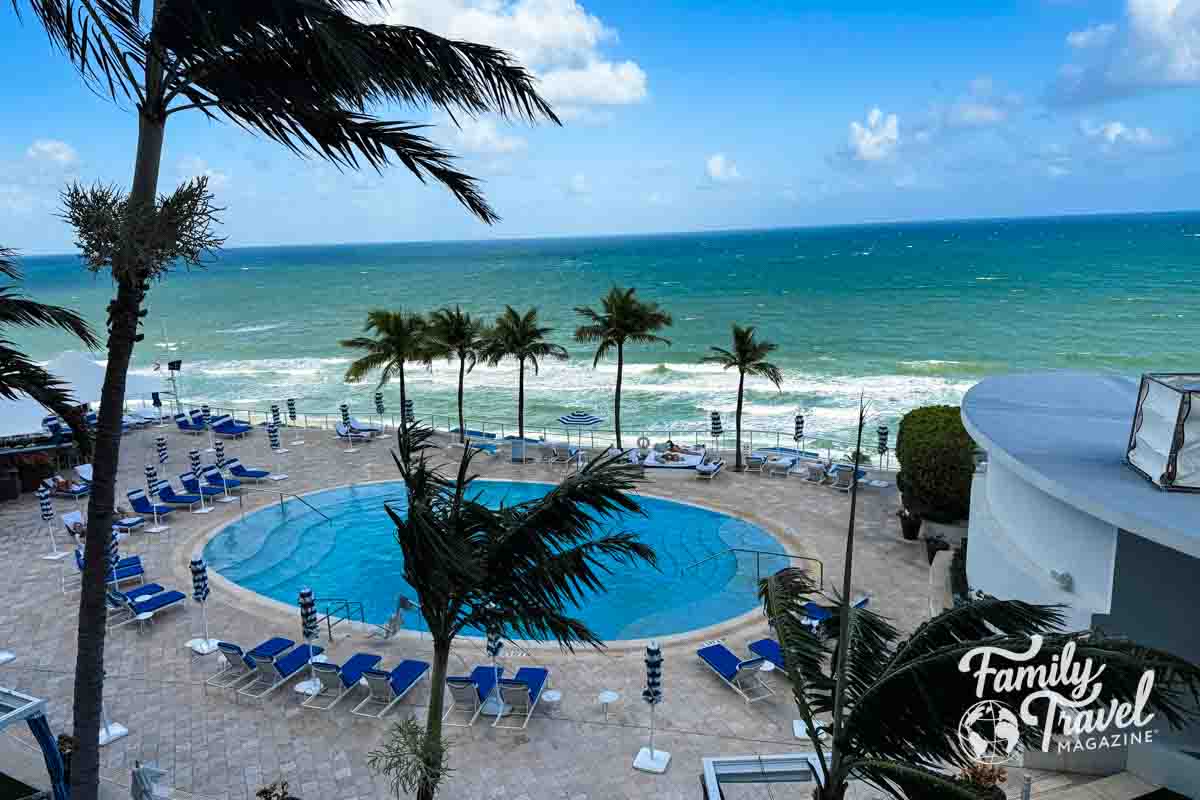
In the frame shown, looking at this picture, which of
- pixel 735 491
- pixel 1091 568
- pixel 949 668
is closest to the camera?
pixel 949 668

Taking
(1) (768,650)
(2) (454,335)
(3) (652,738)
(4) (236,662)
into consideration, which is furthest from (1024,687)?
(2) (454,335)

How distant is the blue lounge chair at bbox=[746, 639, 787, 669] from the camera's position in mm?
11578

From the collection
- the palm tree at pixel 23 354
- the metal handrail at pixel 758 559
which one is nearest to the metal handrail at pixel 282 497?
the metal handrail at pixel 758 559

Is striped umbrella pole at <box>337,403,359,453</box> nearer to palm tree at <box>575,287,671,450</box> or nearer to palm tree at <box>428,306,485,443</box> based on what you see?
palm tree at <box>428,306,485,443</box>

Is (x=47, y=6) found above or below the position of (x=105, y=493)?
above

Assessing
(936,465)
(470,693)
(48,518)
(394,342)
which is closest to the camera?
(470,693)

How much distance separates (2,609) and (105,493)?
11.9 metres

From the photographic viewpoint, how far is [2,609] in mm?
14211

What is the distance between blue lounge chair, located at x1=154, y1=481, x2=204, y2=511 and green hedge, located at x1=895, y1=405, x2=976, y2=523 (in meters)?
17.5

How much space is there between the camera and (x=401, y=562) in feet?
59.7

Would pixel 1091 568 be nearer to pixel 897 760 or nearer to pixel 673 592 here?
pixel 897 760

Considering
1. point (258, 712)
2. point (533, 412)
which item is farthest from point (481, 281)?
point (258, 712)

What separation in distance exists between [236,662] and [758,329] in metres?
56.9

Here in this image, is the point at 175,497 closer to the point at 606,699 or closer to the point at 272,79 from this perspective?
the point at 606,699
